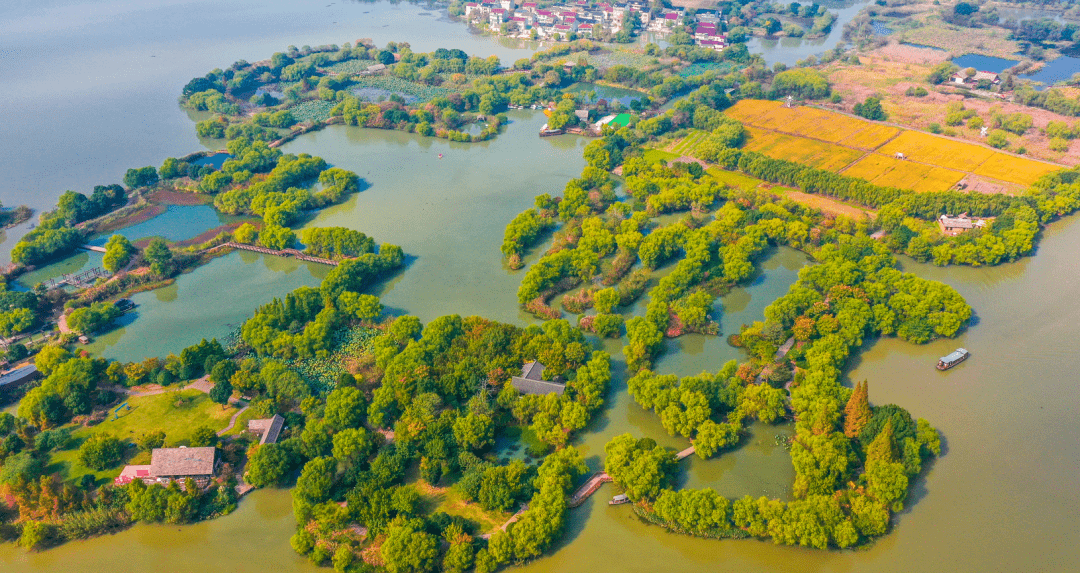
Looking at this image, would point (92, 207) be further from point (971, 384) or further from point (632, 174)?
point (971, 384)

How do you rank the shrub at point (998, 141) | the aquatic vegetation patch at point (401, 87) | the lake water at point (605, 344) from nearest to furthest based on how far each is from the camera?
the lake water at point (605, 344), the shrub at point (998, 141), the aquatic vegetation patch at point (401, 87)

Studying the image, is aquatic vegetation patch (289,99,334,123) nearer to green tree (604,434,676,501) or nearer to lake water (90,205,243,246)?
lake water (90,205,243,246)

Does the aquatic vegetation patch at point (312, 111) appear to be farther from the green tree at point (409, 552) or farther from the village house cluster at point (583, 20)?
the green tree at point (409, 552)

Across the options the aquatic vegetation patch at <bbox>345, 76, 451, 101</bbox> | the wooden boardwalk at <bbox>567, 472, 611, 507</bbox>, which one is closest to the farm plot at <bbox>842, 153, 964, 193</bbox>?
the wooden boardwalk at <bbox>567, 472, 611, 507</bbox>

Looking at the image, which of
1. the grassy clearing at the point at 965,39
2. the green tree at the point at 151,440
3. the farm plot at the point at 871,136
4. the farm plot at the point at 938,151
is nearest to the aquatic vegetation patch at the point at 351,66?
the farm plot at the point at 871,136

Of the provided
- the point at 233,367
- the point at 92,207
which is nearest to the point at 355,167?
the point at 92,207

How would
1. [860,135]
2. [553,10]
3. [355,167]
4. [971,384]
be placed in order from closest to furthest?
[971,384] → [355,167] → [860,135] → [553,10]
